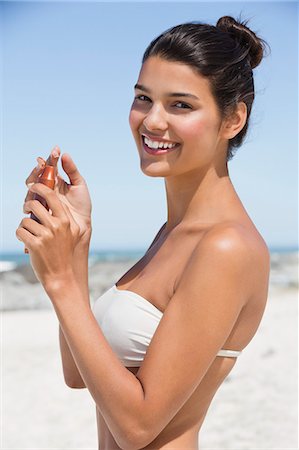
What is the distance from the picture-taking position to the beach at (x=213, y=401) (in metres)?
7.09

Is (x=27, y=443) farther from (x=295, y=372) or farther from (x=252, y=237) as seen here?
(x=252, y=237)

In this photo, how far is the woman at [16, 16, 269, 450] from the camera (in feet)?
6.50

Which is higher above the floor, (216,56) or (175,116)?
(216,56)

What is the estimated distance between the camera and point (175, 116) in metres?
2.17

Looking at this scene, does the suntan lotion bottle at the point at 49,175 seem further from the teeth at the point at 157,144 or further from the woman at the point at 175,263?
the teeth at the point at 157,144

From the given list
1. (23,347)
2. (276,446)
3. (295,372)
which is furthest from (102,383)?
(23,347)

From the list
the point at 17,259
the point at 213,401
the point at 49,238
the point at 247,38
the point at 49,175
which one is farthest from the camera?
the point at 17,259

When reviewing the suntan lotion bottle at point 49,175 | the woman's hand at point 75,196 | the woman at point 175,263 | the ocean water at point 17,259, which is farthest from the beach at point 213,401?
the ocean water at point 17,259

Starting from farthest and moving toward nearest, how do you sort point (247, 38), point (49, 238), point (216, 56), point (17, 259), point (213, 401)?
point (17, 259), point (213, 401), point (247, 38), point (216, 56), point (49, 238)

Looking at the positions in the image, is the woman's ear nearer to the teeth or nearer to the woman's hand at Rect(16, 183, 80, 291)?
the teeth

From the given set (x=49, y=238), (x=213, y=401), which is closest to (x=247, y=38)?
(x=49, y=238)

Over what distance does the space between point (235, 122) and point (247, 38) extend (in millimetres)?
349

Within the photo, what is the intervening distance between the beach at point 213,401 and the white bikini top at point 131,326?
4908 millimetres

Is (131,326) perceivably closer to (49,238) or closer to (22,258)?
(49,238)
